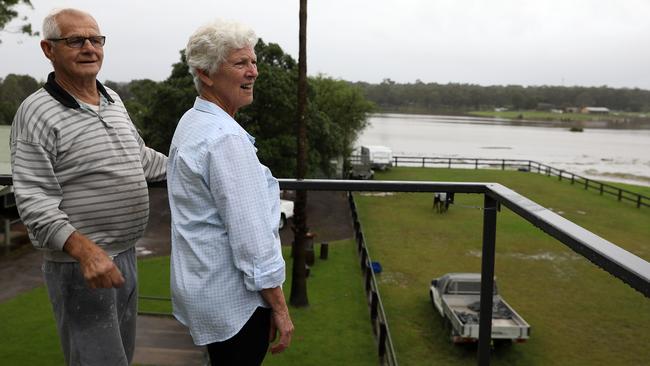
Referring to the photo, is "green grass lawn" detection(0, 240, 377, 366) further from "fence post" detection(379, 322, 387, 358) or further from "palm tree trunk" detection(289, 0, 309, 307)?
"palm tree trunk" detection(289, 0, 309, 307)

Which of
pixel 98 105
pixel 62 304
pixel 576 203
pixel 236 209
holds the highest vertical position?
pixel 98 105

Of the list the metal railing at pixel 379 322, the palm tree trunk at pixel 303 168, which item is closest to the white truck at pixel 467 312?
Answer: the metal railing at pixel 379 322

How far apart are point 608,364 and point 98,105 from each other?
406 inches

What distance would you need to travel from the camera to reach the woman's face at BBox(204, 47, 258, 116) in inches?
59.0

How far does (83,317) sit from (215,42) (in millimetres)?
834

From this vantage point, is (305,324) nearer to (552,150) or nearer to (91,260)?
(91,260)

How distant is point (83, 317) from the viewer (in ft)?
5.47

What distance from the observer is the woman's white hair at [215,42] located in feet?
4.82

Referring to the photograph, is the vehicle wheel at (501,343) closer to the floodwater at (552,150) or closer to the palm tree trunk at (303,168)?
the palm tree trunk at (303,168)

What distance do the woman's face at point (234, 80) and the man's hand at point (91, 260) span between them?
474 mm

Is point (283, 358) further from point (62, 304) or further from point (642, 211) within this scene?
point (642, 211)

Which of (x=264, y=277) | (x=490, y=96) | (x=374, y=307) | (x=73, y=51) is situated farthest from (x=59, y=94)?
(x=490, y=96)

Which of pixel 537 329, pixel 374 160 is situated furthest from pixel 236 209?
pixel 374 160

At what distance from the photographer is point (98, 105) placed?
1.74 meters
